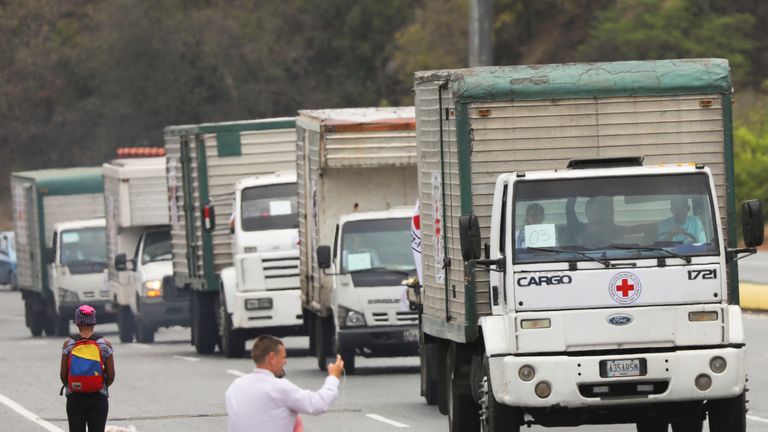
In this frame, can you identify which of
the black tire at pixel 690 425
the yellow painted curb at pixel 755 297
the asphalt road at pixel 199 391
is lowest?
the asphalt road at pixel 199 391

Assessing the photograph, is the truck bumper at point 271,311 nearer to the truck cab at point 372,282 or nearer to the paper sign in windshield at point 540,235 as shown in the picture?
the truck cab at point 372,282

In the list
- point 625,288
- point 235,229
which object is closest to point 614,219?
point 625,288

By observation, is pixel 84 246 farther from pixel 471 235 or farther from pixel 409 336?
pixel 471 235

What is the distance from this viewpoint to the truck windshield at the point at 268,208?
2711 centimetres

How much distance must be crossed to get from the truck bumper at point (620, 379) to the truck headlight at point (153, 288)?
20.2m

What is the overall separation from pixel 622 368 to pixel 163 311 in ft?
67.5

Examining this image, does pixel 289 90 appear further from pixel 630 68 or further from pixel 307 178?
pixel 630 68

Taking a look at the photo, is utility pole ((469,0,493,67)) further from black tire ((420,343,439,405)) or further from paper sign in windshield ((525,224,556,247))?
paper sign in windshield ((525,224,556,247))

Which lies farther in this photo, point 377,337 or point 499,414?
point 377,337

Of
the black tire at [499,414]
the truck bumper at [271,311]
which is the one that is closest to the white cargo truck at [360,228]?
the truck bumper at [271,311]

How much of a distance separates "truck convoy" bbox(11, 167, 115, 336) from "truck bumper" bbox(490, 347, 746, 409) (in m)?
24.7

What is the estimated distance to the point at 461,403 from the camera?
1507cm

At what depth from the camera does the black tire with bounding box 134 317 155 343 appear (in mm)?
33250

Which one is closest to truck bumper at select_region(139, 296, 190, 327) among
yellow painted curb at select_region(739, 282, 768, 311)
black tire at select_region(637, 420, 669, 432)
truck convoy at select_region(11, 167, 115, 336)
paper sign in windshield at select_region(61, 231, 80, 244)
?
truck convoy at select_region(11, 167, 115, 336)
